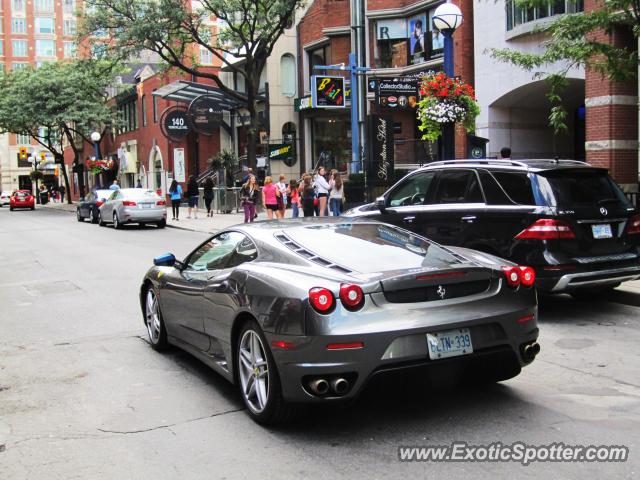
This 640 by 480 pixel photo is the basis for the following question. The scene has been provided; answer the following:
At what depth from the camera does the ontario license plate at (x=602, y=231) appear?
7934mm

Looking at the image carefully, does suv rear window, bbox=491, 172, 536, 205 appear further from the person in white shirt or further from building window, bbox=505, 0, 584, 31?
the person in white shirt

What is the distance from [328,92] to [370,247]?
72.4 feet

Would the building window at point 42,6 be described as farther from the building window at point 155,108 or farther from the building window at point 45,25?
the building window at point 155,108

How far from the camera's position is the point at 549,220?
7.80 m

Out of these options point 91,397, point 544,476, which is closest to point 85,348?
point 91,397

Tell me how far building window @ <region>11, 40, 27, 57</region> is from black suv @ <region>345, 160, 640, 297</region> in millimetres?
99793

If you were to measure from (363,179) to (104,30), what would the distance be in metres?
13.8

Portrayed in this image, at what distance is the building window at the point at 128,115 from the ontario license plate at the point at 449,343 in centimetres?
5227

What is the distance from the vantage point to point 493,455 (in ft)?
13.6

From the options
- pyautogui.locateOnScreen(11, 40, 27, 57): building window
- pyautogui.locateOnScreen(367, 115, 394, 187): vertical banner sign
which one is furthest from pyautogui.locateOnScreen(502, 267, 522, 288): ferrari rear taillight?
pyautogui.locateOnScreen(11, 40, 27, 57): building window

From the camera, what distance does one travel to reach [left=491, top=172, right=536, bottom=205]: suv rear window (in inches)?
317

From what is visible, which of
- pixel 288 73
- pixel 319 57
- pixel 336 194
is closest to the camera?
pixel 336 194

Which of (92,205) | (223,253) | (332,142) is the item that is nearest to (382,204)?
(223,253)

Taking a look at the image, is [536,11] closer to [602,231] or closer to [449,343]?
[602,231]
